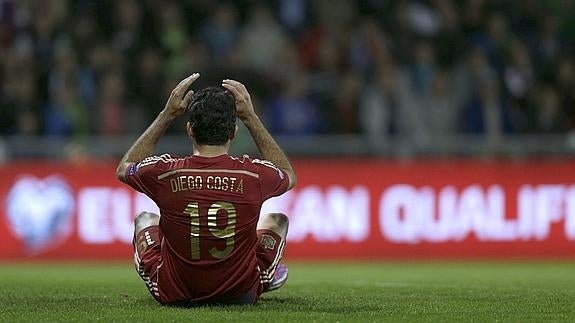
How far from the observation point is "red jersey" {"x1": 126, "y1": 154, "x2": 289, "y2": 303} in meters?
8.39

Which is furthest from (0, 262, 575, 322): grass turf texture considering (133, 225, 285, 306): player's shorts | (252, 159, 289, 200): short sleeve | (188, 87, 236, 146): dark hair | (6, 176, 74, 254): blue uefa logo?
(6, 176, 74, 254): blue uefa logo

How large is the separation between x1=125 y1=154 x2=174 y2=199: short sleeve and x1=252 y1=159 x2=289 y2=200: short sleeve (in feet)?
1.94

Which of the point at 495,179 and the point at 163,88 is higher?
the point at 163,88

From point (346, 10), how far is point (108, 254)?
578 cm

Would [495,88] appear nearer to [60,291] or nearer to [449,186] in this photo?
[449,186]

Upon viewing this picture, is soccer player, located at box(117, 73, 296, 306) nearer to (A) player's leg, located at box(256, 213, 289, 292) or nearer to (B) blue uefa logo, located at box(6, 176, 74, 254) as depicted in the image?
(A) player's leg, located at box(256, 213, 289, 292)

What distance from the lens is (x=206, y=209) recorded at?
840 centimetres

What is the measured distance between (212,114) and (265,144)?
579 mm

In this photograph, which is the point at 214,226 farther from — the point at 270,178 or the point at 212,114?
the point at 212,114

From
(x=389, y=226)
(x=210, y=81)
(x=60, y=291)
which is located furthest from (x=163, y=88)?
(x=60, y=291)

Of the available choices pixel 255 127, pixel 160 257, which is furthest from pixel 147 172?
pixel 255 127

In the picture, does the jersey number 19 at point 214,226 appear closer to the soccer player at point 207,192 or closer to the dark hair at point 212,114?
the soccer player at point 207,192

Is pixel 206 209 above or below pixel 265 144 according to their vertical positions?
below

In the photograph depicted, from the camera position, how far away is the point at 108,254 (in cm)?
1861
